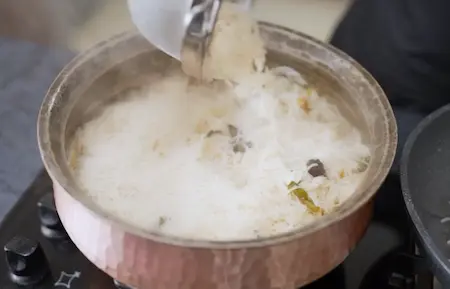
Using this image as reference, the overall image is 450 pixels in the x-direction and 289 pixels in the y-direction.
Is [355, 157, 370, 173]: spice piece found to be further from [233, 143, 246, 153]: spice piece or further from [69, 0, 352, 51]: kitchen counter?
[69, 0, 352, 51]: kitchen counter

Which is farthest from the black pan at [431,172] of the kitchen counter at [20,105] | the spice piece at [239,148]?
the kitchen counter at [20,105]

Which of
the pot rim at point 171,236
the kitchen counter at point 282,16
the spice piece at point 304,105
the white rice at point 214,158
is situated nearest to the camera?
the pot rim at point 171,236

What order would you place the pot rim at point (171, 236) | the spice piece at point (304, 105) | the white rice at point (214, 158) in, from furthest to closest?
the spice piece at point (304, 105), the white rice at point (214, 158), the pot rim at point (171, 236)

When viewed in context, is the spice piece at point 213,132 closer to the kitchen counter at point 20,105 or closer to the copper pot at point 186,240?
the copper pot at point 186,240

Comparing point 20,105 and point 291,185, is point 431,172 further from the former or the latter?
point 20,105

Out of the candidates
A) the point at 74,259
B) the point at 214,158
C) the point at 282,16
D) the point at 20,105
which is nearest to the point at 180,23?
the point at 214,158

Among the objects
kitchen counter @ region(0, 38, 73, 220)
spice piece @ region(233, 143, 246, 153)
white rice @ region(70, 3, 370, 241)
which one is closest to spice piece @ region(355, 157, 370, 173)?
white rice @ region(70, 3, 370, 241)

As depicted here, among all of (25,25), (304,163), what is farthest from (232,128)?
(25,25)
